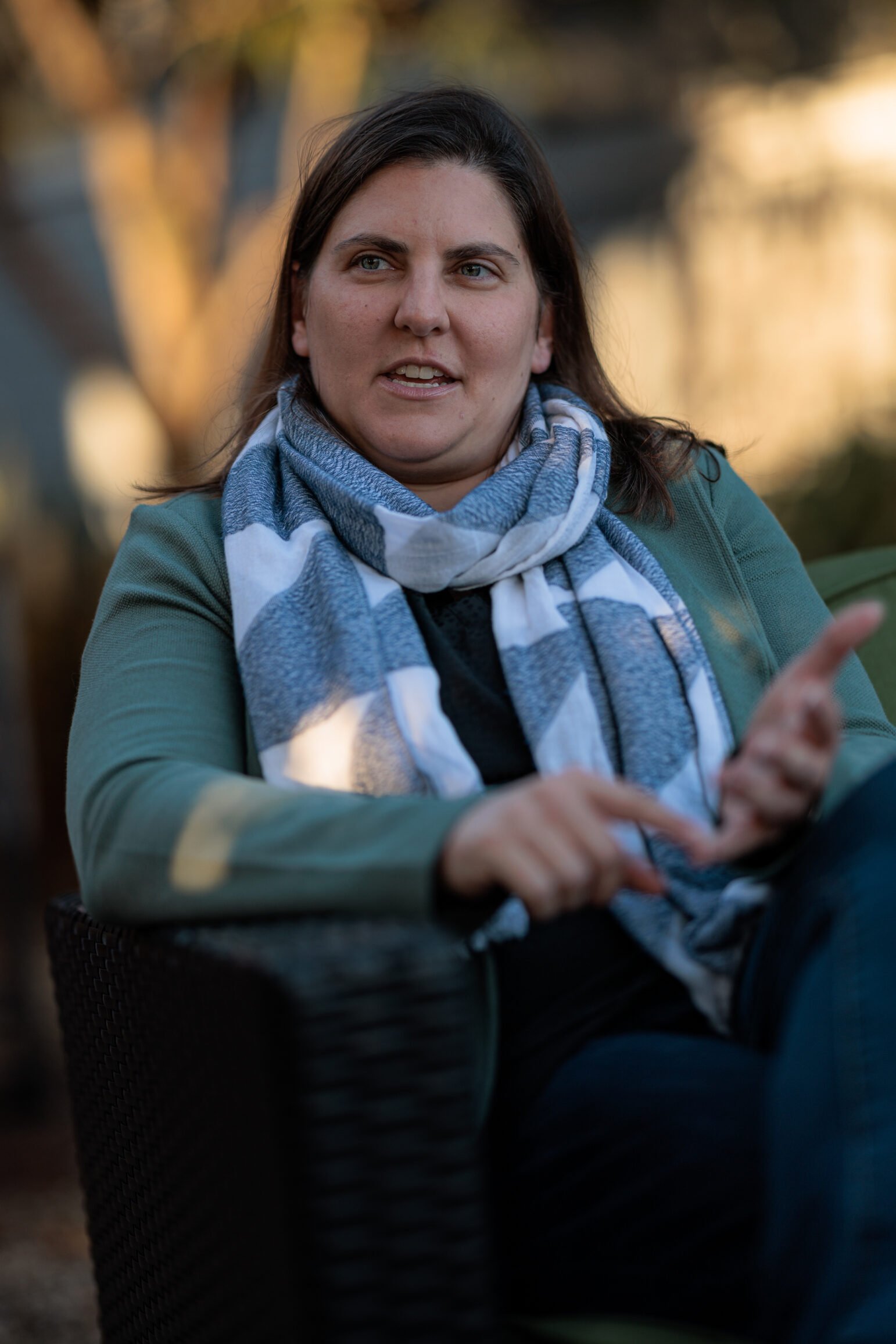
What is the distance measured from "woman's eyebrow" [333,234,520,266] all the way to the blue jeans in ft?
3.00

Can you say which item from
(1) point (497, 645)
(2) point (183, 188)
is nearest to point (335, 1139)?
(1) point (497, 645)

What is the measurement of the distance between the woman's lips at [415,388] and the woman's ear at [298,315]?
0.76ft

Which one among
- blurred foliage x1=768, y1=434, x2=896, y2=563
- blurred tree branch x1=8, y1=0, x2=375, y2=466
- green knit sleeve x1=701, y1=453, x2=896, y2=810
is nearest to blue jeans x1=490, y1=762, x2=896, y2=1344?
green knit sleeve x1=701, y1=453, x2=896, y2=810

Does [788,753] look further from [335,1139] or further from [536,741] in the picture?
[335,1139]

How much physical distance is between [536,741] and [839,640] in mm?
457

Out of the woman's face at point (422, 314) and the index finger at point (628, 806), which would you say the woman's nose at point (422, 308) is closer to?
the woman's face at point (422, 314)

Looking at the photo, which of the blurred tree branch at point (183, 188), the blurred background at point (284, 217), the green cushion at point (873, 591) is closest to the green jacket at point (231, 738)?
the green cushion at point (873, 591)

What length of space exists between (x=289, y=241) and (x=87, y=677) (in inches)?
29.8

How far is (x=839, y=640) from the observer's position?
1.25 meters

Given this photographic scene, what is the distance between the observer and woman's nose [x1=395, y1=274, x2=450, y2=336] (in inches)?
69.9

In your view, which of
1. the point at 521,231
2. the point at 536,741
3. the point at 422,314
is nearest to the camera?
the point at 536,741

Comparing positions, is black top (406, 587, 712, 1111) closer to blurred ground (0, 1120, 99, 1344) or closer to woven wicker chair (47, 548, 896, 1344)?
woven wicker chair (47, 548, 896, 1344)

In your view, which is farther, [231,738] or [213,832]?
[231,738]

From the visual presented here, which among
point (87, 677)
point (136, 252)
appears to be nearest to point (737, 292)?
point (136, 252)
